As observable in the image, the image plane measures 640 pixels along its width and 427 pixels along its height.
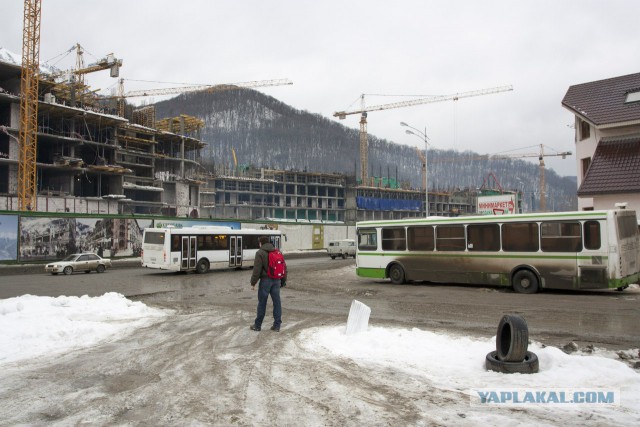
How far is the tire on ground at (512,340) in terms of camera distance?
237 inches

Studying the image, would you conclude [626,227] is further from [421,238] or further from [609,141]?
[609,141]

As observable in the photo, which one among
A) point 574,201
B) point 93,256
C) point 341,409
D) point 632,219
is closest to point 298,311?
point 341,409

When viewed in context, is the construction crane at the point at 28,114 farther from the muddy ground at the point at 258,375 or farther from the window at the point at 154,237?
the muddy ground at the point at 258,375

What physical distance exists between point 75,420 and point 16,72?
8465cm

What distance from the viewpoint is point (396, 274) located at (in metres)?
19.9

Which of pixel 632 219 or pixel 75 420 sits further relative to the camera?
pixel 632 219

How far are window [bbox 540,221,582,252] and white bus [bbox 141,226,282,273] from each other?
1826 cm

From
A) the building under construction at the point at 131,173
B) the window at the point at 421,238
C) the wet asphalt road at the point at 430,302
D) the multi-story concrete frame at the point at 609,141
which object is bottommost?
the wet asphalt road at the point at 430,302

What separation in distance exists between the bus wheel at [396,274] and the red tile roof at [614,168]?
1130 centimetres

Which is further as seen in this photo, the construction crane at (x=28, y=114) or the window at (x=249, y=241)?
the construction crane at (x=28, y=114)

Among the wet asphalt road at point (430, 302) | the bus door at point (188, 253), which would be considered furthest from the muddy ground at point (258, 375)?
the bus door at point (188, 253)

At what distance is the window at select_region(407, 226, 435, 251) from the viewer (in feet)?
62.3

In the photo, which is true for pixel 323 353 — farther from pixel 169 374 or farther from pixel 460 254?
pixel 460 254

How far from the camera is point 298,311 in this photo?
12484mm
